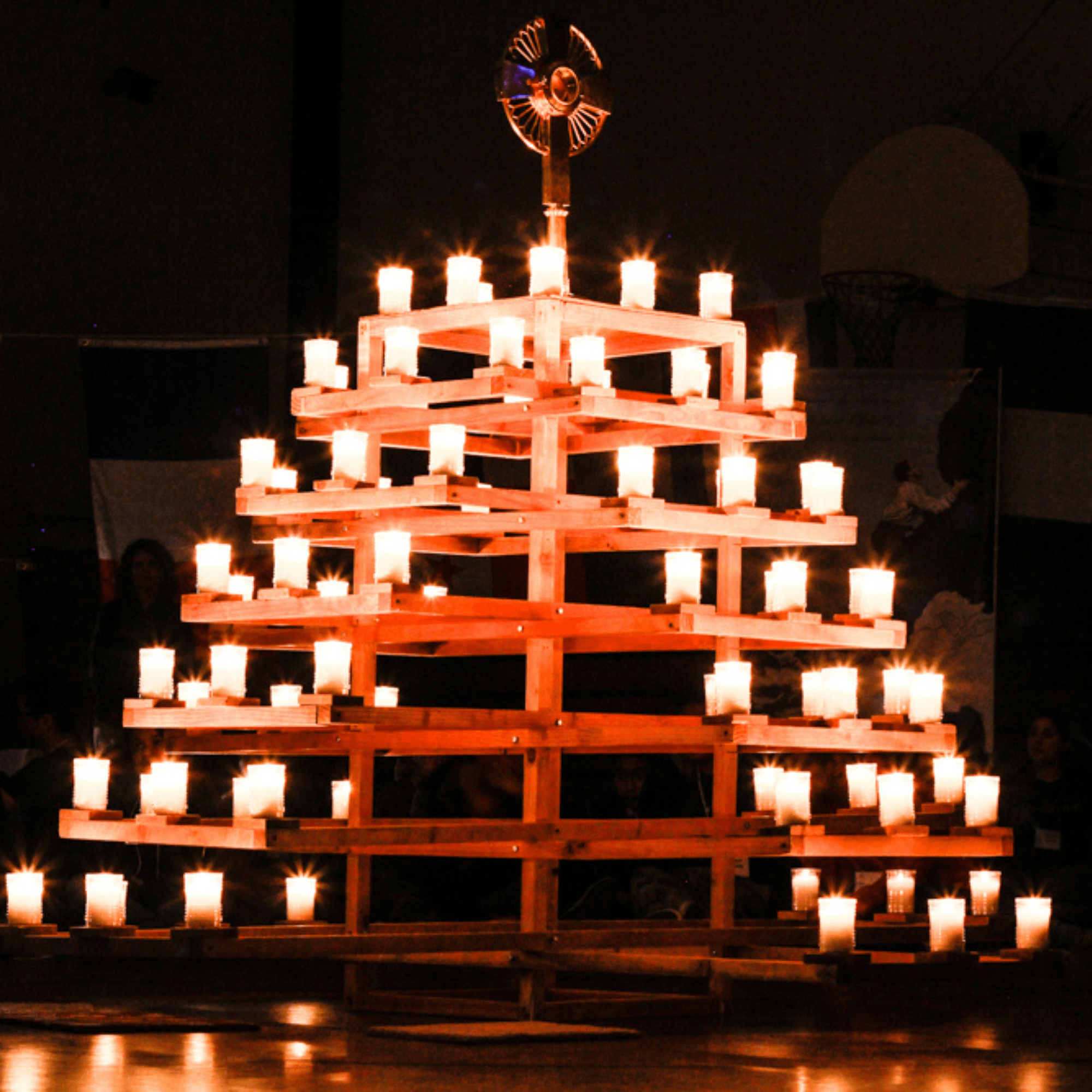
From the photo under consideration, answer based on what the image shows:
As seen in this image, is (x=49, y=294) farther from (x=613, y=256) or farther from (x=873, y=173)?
(x=873, y=173)

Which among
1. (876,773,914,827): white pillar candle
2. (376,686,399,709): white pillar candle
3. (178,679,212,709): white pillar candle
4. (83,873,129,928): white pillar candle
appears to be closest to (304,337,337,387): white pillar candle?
(178,679,212,709): white pillar candle

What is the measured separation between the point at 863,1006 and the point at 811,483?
1.65m

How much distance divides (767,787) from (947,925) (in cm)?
76

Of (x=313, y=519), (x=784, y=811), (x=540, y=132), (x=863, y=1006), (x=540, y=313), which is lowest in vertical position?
(x=863, y=1006)

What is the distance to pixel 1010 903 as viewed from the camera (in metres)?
8.06

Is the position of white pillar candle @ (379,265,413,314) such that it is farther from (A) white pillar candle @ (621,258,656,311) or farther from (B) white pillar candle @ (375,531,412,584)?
(B) white pillar candle @ (375,531,412,584)

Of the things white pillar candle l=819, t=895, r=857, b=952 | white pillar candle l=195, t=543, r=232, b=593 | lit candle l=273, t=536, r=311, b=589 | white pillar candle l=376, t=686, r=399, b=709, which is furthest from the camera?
white pillar candle l=376, t=686, r=399, b=709

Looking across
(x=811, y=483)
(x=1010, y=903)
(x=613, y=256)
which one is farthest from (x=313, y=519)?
(x=613, y=256)

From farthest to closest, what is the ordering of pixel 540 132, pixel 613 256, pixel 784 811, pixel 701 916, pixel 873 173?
pixel 613 256 → pixel 873 173 → pixel 701 916 → pixel 540 132 → pixel 784 811

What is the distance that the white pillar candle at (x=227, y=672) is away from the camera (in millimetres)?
5922

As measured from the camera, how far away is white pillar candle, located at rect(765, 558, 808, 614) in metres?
5.98

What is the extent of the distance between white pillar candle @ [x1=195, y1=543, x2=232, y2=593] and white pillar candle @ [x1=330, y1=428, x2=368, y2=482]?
42 centimetres

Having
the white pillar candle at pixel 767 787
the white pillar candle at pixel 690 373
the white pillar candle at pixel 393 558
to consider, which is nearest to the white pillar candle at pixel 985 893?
the white pillar candle at pixel 767 787

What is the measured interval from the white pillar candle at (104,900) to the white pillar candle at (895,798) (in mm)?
2035
